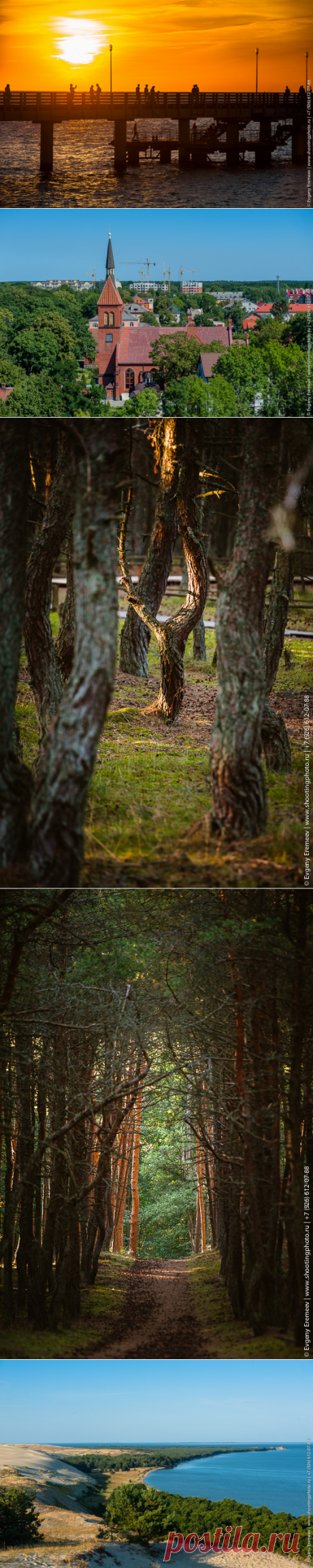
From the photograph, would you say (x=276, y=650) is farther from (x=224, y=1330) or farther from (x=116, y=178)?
(x=224, y=1330)

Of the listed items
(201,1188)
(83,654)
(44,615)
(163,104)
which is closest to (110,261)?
(163,104)

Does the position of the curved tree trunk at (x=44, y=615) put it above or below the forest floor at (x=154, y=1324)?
above

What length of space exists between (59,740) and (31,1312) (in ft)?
12.8

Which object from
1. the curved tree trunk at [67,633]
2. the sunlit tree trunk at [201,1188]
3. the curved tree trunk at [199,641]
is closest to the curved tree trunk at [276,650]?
the curved tree trunk at [199,641]

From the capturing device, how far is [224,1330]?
19.3 feet

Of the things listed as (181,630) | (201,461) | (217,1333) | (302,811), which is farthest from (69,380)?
(217,1333)

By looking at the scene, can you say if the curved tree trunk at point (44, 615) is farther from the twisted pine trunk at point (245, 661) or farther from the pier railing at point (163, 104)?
the pier railing at point (163, 104)

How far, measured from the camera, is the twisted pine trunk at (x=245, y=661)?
165 inches

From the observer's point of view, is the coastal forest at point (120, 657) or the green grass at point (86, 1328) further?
the green grass at point (86, 1328)

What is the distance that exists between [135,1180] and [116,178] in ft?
17.1

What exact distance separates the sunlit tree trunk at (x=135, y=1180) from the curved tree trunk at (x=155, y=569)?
2.78 meters

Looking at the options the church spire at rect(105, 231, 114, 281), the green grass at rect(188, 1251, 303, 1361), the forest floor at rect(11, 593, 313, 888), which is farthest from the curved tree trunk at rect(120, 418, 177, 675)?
the green grass at rect(188, 1251, 303, 1361)

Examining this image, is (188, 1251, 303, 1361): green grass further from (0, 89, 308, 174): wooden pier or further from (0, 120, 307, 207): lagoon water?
(0, 89, 308, 174): wooden pier

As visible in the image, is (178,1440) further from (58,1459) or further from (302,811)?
(302,811)
